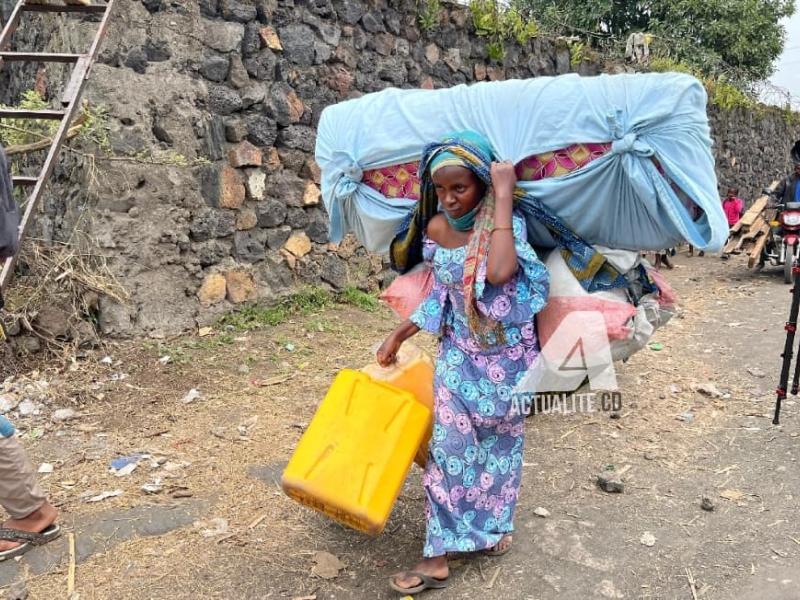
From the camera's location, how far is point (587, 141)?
2.15 meters

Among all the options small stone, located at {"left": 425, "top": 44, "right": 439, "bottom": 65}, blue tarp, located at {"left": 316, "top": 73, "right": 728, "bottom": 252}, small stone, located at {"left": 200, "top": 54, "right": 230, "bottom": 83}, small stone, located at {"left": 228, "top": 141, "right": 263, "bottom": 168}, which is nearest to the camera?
blue tarp, located at {"left": 316, "top": 73, "right": 728, "bottom": 252}

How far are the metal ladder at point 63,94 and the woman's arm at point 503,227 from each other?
2532 mm

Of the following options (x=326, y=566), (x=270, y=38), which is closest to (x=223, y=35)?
(x=270, y=38)

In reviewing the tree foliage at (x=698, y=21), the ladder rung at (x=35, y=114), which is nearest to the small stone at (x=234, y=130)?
the ladder rung at (x=35, y=114)

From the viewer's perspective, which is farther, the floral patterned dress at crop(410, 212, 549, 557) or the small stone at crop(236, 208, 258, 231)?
the small stone at crop(236, 208, 258, 231)

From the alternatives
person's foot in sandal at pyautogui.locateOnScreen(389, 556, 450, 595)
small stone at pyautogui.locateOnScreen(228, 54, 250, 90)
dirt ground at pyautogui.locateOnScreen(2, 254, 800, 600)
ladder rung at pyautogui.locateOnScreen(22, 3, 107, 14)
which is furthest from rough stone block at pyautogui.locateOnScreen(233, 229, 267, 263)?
person's foot in sandal at pyautogui.locateOnScreen(389, 556, 450, 595)

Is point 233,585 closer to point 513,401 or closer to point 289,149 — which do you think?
point 513,401

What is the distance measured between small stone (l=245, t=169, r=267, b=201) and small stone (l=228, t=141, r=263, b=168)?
0.23 ft

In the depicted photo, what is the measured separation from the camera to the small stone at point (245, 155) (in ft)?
17.3

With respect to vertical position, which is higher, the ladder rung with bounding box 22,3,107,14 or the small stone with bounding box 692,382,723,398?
the ladder rung with bounding box 22,3,107,14

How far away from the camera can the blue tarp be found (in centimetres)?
208

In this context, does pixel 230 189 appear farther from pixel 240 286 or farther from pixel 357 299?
pixel 357 299

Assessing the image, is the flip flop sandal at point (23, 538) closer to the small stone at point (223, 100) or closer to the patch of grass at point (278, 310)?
the patch of grass at point (278, 310)

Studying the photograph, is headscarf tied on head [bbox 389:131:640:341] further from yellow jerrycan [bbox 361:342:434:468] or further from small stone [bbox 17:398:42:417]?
small stone [bbox 17:398:42:417]
